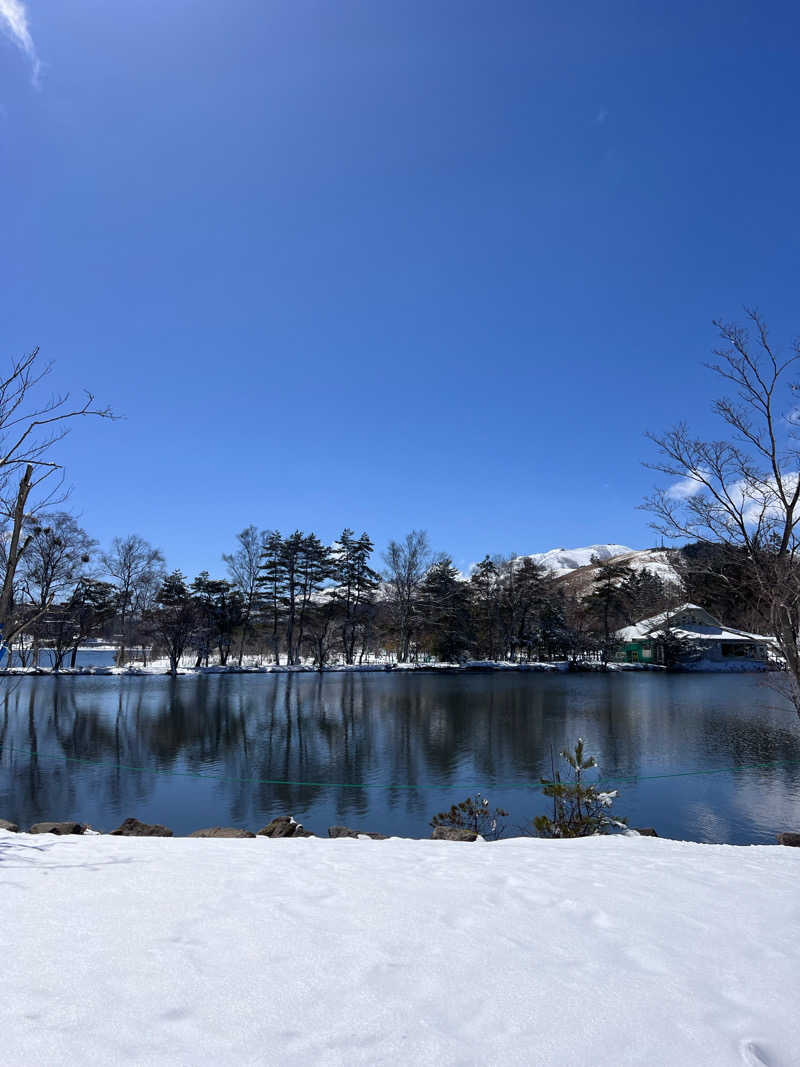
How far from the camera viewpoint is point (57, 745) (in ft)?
43.5

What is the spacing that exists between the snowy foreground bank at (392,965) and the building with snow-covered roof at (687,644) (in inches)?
1684

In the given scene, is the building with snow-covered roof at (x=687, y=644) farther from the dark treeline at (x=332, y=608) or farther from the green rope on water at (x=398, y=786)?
the green rope on water at (x=398, y=786)

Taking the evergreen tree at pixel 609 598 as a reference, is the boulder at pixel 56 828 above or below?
below

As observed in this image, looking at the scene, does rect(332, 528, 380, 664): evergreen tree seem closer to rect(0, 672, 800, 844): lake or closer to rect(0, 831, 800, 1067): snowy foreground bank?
rect(0, 672, 800, 844): lake

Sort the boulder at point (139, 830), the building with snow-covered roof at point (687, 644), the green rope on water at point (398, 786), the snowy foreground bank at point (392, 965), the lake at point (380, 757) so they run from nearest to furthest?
1. the snowy foreground bank at point (392, 965)
2. the boulder at point (139, 830)
3. the lake at point (380, 757)
4. the green rope on water at point (398, 786)
5. the building with snow-covered roof at point (687, 644)

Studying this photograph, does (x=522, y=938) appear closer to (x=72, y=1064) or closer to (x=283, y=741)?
(x=72, y=1064)

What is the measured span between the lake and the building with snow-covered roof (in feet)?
68.3

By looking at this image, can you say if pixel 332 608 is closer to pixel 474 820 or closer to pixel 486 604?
pixel 486 604

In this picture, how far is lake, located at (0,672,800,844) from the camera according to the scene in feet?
27.0

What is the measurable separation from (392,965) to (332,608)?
40.9m

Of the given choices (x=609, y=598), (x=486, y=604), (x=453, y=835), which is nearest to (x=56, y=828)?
(x=453, y=835)

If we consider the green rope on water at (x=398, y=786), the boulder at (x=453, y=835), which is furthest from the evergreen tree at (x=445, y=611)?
the boulder at (x=453, y=835)

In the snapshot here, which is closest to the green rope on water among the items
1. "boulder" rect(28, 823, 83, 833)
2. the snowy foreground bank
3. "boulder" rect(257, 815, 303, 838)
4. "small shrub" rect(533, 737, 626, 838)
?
"small shrub" rect(533, 737, 626, 838)

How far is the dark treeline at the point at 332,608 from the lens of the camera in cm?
3550
